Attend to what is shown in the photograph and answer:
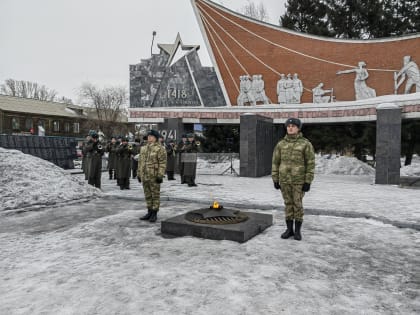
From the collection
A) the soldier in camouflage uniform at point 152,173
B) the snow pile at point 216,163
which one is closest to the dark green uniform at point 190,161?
the soldier in camouflage uniform at point 152,173

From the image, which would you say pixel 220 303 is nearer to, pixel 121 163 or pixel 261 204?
pixel 261 204

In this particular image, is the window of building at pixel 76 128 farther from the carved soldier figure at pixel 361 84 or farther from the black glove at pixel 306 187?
the black glove at pixel 306 187

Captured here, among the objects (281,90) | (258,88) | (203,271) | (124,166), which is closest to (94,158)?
(124,166)

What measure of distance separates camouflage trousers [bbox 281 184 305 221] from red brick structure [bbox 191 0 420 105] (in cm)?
1499

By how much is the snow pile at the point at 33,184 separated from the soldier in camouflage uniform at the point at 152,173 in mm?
2981

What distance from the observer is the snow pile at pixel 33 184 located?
7.62 metres

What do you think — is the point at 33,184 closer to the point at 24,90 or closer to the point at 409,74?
the point at 409,74

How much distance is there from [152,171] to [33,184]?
3.83 metres

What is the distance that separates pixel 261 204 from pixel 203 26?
51.7ft

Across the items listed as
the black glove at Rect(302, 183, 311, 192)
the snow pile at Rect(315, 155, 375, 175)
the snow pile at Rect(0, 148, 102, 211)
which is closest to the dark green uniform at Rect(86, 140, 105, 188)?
the snow pile at Rect(0, 148, 102, 211)

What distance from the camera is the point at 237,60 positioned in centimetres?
2012

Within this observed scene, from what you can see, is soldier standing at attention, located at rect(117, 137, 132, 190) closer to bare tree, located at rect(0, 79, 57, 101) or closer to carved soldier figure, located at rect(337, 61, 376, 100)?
carved soldier figure, located at rect(337, 61, 376, 100)

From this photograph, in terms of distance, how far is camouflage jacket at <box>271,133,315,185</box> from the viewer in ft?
16.5

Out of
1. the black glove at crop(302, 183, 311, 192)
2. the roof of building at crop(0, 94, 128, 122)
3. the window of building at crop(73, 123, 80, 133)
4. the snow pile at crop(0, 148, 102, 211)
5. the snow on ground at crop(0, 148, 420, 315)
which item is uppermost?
the roof of building at crop(0, 94, 128, 122)
